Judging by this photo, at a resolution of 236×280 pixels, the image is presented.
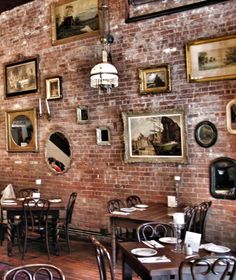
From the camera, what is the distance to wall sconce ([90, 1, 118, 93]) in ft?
15.9

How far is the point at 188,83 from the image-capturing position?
15.6 ft

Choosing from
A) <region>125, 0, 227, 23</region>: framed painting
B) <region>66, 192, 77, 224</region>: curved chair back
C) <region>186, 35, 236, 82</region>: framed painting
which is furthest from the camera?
<region>66, 192, 77, 224</region>: curved chair back

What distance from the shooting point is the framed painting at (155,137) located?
4.82 meters

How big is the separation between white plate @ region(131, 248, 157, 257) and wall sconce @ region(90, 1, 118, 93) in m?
2.61

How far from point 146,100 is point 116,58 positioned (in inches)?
32.8

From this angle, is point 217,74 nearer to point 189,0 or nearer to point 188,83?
point 188,83

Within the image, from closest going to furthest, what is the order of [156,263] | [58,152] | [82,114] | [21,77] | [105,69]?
[156,263] → [105,69] → [82,114] → [58,152] → [21,77]

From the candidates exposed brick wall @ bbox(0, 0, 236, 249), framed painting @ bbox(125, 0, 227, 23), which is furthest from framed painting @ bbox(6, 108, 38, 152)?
framed painting @ bbox(125, 0, 227, 23)

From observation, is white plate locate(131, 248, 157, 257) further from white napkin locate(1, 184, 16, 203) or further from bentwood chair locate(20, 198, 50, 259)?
white napkin locate(1, 184, 16, 203)

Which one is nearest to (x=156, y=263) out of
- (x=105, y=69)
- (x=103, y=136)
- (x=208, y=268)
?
(x=208, y=268)

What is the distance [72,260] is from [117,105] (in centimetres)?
227

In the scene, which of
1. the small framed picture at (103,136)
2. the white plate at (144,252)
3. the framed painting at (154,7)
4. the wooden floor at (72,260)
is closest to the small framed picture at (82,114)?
the small framed picture at (103,136)

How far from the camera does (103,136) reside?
18.4 feet

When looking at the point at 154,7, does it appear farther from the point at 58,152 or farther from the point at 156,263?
the point at 156,263
